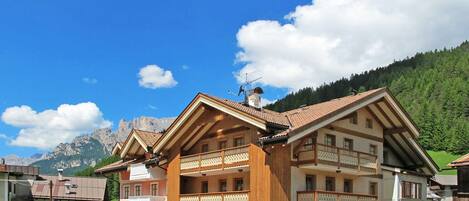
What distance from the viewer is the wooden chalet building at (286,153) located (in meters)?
29.6

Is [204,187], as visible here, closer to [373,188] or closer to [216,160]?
[216,160]

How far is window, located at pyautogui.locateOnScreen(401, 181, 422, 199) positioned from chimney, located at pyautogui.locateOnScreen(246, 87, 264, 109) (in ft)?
31.7

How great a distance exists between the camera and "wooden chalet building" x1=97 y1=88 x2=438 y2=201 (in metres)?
29.6

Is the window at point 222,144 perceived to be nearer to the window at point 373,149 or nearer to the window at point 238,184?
the window at point 238,184

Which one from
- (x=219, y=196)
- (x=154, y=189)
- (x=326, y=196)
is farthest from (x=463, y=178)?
(x=154, y=189)

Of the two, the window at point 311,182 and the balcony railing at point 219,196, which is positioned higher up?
the window at point 311,182

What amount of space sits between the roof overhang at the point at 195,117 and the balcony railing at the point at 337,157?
2.56m

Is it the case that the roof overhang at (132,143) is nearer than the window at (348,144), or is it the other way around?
the window at (348,144)

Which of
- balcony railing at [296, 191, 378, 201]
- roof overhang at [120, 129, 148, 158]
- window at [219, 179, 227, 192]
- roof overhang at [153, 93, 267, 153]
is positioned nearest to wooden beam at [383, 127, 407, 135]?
balcony railing at [296, 191, 378, 201]

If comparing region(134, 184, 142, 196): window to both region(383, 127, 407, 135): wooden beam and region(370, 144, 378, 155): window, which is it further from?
region(383, 127, 407, 135): wooden beam

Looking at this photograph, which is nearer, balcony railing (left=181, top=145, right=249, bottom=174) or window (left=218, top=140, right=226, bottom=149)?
balcony railing (left=181, top=145, right=249, bottom=174)

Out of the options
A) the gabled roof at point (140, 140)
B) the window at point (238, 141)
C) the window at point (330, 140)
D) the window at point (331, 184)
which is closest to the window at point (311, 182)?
the window at point (331, 184)

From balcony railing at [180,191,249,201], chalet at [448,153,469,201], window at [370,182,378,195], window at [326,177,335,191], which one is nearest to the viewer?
chalet at [448,153,469,201]

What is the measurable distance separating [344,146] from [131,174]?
15.0 meters
